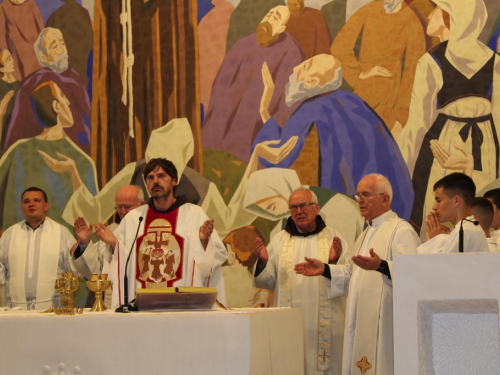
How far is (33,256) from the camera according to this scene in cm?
796

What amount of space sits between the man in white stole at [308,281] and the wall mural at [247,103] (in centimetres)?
74

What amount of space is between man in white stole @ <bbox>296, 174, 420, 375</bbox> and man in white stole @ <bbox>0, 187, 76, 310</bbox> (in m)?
3.17

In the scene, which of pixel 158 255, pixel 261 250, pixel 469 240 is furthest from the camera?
pixel 261 250

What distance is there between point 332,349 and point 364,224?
1.57m

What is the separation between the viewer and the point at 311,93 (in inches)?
329

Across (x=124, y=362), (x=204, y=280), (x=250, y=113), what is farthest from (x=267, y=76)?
(x=124, y=362)

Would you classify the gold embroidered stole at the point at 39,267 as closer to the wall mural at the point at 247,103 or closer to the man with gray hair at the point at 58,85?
the wall mural at the point at 247,103

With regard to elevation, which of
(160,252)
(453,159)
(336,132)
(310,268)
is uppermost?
(336,132)

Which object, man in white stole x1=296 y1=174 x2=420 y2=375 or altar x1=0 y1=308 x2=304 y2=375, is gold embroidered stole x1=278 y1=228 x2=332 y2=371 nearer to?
man in white stole x1=296 y1=174 x2=420 y2=375

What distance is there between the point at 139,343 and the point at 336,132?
496 centimetres

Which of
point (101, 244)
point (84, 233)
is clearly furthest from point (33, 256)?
point (84, 233)

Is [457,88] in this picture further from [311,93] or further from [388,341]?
[388,341]

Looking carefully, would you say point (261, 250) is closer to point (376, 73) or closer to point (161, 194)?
point (161, 194)

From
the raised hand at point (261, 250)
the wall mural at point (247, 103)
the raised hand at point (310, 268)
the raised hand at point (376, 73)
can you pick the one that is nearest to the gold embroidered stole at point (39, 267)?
the wall mural at point (247, 103)
